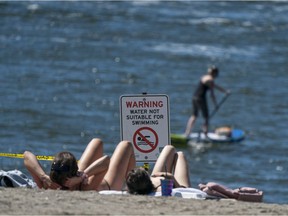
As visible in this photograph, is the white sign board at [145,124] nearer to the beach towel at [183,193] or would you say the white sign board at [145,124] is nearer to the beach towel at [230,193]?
the beach towel at [230,193]

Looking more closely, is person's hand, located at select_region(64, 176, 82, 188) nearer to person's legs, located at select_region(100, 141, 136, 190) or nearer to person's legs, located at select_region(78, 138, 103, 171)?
person's legs, located at select_region(100, 141, 136, 190)

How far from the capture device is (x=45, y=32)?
4116 cm

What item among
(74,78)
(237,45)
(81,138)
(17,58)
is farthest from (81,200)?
(237,45)

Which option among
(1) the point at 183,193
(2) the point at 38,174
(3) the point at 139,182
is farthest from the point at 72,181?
(1) the point at 183,193

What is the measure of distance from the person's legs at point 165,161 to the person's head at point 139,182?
2.34 ft

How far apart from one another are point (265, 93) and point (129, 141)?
2108cm

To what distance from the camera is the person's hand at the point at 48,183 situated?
9.70 metres

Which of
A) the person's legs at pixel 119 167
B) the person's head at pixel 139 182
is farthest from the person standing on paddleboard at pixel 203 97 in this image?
the person's head at pixel 139 182

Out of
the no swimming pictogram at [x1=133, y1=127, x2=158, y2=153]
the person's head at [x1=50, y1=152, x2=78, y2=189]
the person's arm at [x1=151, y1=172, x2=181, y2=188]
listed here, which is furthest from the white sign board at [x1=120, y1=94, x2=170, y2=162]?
the person's head at [x1=50, y1=152, x2=78, y2=189]

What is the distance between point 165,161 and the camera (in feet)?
33.8

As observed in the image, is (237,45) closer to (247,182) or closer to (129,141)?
(247,182)

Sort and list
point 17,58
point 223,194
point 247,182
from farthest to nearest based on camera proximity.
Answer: point 17,58 → point 247,182 → point 223,194

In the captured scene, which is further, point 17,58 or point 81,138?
point 17,58

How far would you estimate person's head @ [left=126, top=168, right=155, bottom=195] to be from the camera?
9338mm
